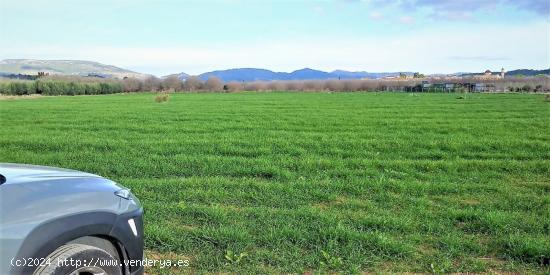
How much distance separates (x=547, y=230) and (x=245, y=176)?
4.74 metres

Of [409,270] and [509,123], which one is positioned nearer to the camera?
[409,270]

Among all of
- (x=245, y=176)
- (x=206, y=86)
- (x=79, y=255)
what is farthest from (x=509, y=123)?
(x=206, y=86)

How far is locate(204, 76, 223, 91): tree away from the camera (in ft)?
312

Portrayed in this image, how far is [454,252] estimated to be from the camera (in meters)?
4.79

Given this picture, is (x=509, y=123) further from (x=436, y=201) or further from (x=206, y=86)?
(x=206, y=86)

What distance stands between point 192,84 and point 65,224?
328ft

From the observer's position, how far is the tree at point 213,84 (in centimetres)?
9514

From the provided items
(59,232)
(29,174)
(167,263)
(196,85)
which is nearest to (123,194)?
(29,174)

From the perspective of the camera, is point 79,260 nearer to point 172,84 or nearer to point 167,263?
point 167,263

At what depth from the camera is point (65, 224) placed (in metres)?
2.61

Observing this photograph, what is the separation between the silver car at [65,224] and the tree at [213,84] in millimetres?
91179

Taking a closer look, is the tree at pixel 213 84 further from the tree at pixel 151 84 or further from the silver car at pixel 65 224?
the silver car at pixel 65 224

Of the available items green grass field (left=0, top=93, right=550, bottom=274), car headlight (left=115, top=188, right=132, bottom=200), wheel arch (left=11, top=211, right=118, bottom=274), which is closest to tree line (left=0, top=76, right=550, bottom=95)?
green grass field (left=0, top=93, right=550, bottom=274)

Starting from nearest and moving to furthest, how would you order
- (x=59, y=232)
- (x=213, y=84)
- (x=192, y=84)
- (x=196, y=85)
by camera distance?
(x=59, y=232) → (x=213, y=84) → (x=196, y=85) → (x=192, y=84)
